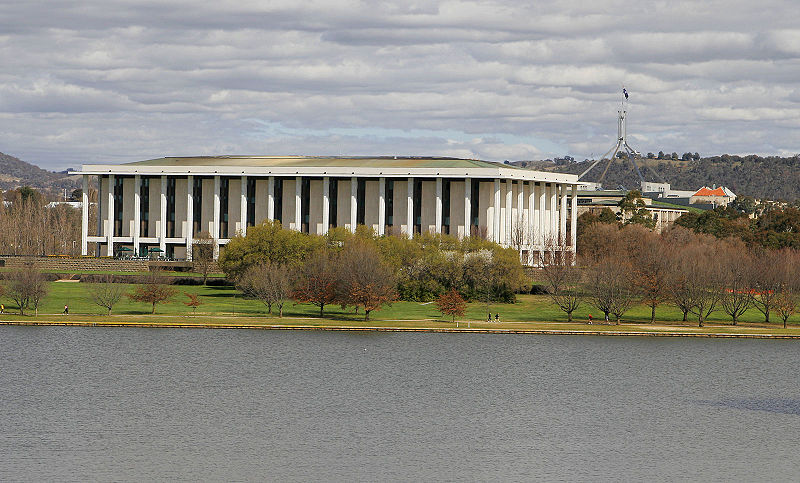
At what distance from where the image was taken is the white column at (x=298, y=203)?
147125 mm

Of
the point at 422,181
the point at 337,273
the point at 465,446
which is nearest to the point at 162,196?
the point at 422,181

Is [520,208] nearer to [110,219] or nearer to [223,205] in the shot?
[223,205]

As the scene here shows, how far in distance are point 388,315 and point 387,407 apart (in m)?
41.4

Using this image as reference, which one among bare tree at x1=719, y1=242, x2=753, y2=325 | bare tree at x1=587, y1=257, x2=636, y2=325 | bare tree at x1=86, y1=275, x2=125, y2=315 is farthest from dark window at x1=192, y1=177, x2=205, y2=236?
bare tree at x1=719, y1=242, x2=753, y2=325

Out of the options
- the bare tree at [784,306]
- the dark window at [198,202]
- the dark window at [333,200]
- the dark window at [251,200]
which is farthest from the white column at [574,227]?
the bare tree at [784,306]

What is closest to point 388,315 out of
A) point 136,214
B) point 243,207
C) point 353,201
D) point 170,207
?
point 353,201

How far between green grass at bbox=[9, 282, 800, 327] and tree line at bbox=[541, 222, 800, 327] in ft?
3.21

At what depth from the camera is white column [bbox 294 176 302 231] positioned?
147m

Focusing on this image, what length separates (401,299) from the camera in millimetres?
110688

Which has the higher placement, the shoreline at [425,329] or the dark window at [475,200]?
the dark window at [475,200]

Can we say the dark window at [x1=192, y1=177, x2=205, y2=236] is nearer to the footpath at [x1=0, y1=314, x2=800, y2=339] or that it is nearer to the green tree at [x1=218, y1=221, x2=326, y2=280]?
the green tree at [x1=218, y1=221, x2=326, y2=280]

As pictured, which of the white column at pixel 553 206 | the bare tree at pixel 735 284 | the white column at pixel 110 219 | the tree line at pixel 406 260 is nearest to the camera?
the bare tree at pixel 735 284

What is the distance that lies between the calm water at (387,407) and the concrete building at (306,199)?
61.3 m

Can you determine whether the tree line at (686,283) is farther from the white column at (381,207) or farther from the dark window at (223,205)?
the dark window at (223,205)
